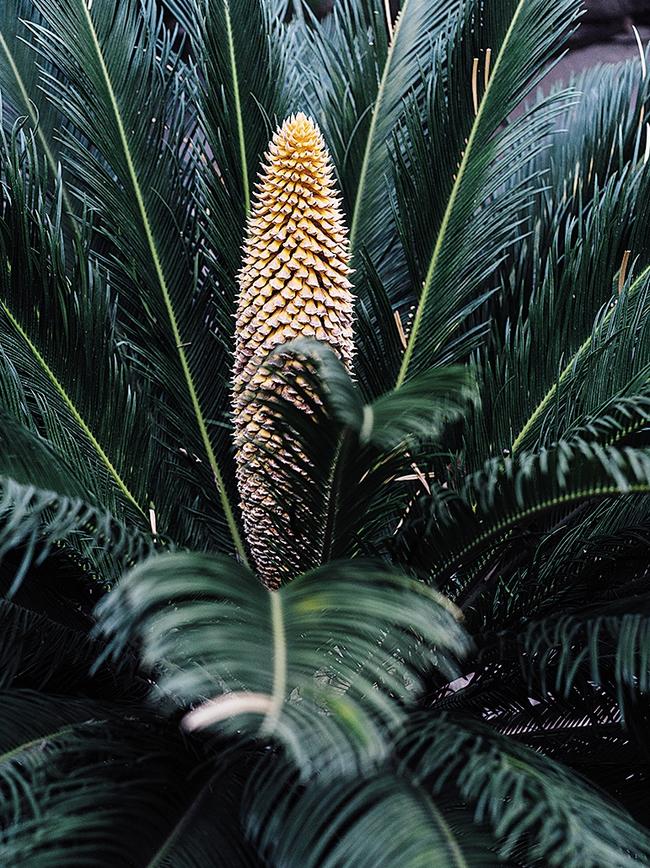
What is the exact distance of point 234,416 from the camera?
1618 millimetres

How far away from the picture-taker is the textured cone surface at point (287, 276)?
1.55 metres

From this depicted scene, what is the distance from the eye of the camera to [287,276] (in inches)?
61.6

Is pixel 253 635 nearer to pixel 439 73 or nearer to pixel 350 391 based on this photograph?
pixel 350 391

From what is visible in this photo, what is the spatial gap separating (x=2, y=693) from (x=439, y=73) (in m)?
1.23

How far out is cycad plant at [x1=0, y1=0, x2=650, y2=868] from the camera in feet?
3.18

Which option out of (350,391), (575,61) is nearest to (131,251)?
(350,391)

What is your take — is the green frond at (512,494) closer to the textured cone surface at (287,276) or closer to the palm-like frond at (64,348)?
the textured cone surface at (287,276)

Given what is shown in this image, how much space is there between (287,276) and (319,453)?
1.77 feet

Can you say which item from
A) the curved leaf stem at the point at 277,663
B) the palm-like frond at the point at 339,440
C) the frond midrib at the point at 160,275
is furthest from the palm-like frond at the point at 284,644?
the frond midrib at the point at 160,275

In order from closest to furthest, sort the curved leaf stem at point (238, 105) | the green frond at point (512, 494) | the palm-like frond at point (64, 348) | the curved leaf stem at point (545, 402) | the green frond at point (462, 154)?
the green frond at point (512, 494) → the palm-like frond at point (64, 348) → the curved leaf stem at point (545, 402) → the green frond at point (462, 154) → the curved leaf stem at point (238, 105)

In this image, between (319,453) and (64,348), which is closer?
(319,453)

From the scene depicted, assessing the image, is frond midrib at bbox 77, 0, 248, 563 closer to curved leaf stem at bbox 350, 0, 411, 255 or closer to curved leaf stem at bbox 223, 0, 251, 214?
curved leaf stem at bbox 223, 0, 251, 214

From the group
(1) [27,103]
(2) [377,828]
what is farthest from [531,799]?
(1) [27,103]

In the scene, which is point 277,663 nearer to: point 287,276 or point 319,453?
point 319,453
